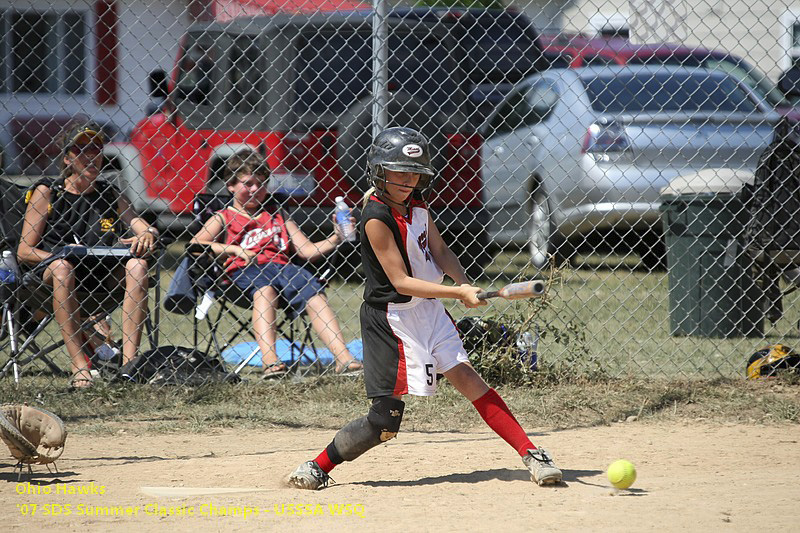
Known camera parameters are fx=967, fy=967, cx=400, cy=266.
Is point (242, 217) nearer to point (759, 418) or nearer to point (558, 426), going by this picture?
point (558, 426)

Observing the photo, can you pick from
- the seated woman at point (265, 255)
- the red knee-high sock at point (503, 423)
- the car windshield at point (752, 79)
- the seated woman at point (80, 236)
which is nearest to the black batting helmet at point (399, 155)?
the red knee-high sock at point (503, 423)

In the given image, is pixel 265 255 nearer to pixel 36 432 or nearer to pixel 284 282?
pixel 284 282

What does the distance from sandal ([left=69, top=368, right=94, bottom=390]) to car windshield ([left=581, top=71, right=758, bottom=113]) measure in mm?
4938

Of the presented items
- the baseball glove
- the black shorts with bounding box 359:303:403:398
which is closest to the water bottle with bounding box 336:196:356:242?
the black shorts with bounding box 359:303:403:398

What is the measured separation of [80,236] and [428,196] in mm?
2301

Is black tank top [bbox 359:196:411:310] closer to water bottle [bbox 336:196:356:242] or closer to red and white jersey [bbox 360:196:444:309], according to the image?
red and white jersey [bbox 360:196:444:309]

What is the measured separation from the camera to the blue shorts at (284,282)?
5.98 meters

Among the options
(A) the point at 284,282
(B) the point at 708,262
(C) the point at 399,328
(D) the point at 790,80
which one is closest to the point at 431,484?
(C) the point at 399,328

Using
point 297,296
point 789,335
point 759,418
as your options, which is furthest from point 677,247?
point 297,296

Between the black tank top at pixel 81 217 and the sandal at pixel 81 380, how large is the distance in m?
0.78

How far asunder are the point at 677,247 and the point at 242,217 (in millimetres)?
3205

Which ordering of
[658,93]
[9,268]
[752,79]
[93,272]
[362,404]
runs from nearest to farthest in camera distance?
1. [362,404]
2. [9,268]
3. [93,272]
4. [658,93]
5. [752,79]

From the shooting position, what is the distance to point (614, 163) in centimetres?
860

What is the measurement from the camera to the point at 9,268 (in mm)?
5770
